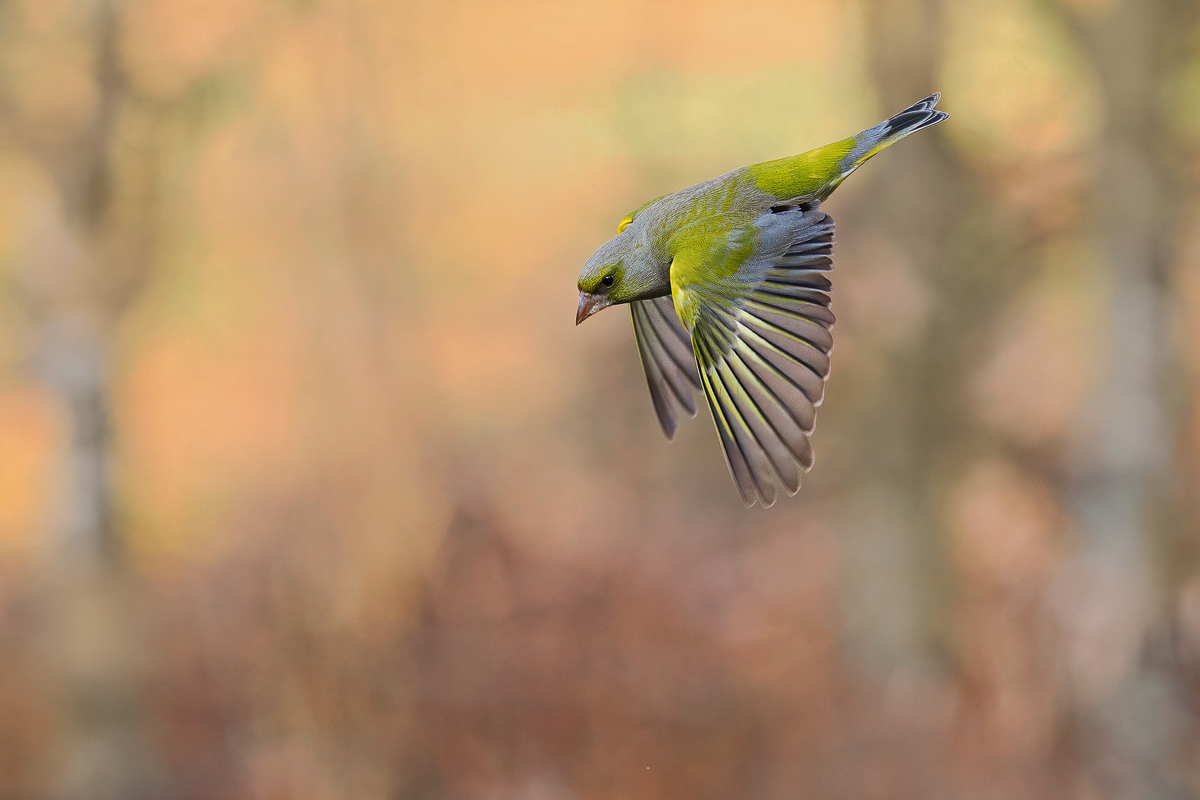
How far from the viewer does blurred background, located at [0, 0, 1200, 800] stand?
6301mm

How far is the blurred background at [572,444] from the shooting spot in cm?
630

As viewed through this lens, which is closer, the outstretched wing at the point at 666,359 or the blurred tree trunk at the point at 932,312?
the outstretched wing at the point at 666,359

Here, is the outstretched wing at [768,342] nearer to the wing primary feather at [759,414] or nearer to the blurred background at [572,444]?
the wing primary feather at [759,414]

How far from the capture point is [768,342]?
2523 millimetres

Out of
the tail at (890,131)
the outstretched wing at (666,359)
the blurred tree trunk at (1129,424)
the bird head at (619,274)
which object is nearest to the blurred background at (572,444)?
the blurred tree trunk at (1129,424)

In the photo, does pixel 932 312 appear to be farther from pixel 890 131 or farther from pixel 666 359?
pixel 890 131

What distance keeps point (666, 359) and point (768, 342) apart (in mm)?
704

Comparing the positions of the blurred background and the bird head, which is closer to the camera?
the bird head

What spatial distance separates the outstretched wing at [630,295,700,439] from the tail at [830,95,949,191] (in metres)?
0.66

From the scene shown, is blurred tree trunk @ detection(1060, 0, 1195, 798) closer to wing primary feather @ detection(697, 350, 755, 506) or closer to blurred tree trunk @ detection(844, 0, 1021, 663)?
blurred tree trunk @ detection(844, 0, 1021, 663)

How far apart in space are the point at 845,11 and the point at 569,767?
4.82 meters

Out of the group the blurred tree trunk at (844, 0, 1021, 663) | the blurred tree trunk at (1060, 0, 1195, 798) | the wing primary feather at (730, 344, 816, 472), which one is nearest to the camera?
the wing primary feather at (730, 344, 816, 472)

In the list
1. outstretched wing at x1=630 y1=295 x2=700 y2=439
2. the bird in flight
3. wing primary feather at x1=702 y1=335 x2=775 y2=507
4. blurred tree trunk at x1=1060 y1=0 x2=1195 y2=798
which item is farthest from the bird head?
blurred tree trunk at x1=1060 y1=0 x2=1195 y2=798

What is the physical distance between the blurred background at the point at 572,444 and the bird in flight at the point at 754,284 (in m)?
3.61
